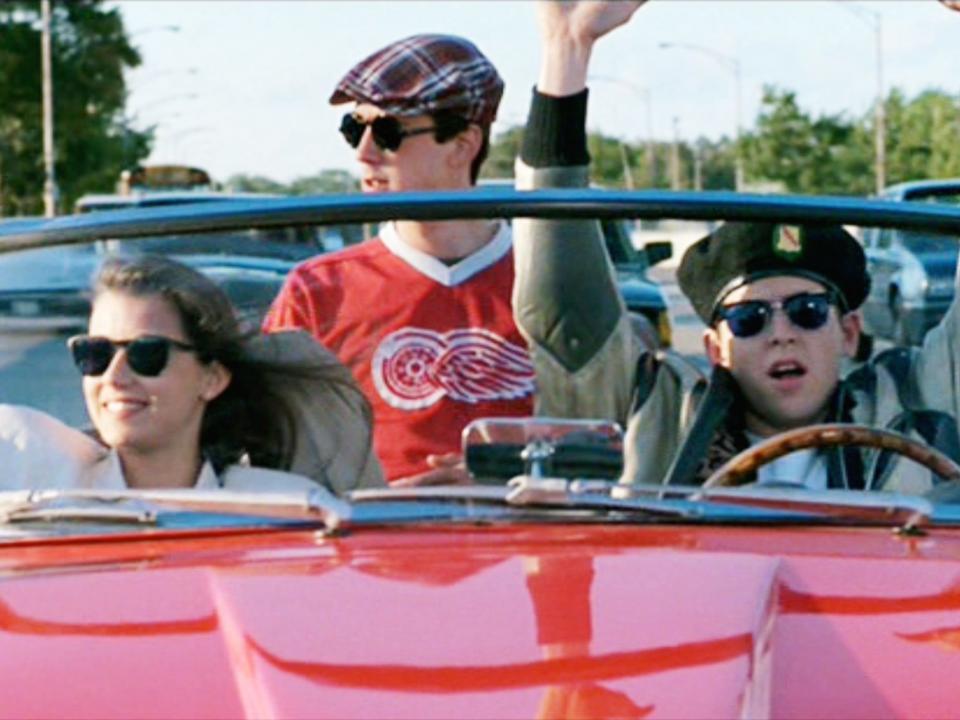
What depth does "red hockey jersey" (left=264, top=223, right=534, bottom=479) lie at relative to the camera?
11.4ft

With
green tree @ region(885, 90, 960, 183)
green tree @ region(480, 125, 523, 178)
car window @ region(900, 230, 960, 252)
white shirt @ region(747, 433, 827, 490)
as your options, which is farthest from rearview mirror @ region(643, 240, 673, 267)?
green tree @ region(885, 90, 960, 183)

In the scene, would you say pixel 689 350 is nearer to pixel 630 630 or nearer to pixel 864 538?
pixel 864 538

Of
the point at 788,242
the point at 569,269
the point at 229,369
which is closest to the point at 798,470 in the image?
the point at 788,242

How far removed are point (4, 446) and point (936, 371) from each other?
140 cm

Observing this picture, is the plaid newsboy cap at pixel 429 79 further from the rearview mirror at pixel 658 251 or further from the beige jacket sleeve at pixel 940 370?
the beige jacket sleeve at pixel 940 370

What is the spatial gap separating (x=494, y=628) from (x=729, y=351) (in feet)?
3.71

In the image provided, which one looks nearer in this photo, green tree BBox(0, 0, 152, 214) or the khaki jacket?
the khaki jacket

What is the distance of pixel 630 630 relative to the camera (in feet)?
8.48

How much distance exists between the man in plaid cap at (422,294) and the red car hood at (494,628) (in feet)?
1.59

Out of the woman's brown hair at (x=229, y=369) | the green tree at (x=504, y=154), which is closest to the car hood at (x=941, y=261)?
the woman's brown hair at (x=229, y=369)

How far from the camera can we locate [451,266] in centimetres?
379

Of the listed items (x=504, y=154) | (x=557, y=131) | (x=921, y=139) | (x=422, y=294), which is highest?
(x=921, y=139)

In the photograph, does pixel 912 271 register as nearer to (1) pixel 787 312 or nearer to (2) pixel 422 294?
(1) pixel 787 312

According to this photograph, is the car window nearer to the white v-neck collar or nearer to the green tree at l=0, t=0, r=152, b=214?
the white v-neck collar
